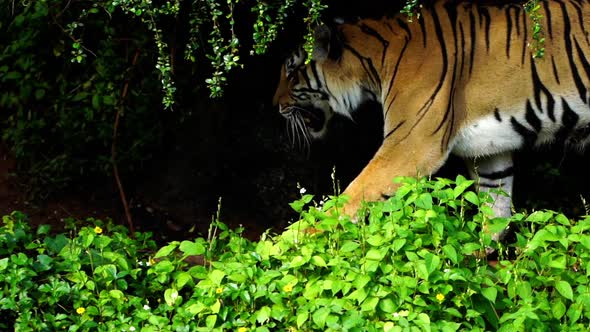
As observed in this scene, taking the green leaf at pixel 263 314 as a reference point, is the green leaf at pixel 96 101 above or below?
above

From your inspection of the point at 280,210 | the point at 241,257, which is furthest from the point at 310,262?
the point at 280,210

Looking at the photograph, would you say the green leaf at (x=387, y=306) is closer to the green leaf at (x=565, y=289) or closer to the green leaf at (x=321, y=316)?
the green leaf at (x=321, y=316)

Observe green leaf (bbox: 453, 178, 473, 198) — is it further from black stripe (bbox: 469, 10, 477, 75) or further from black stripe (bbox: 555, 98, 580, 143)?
black stripe (bbox: 555, 98, 580, 143)

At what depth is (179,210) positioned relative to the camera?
24.6ft

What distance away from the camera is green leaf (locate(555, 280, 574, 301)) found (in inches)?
179

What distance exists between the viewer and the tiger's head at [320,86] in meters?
6.16

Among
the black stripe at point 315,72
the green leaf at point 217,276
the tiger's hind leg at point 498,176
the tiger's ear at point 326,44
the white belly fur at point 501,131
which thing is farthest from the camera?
the tiger's hind leg at point 498,176

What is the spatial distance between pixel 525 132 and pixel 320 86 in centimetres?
122

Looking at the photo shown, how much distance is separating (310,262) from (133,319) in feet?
2.63

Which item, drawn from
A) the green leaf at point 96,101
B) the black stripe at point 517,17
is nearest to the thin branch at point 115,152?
the green leaf at point 96,101

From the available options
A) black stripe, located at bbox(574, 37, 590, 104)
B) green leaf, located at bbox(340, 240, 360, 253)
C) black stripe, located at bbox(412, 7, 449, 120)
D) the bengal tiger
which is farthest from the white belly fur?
green leaf, located at bbox(340, 240, 360, 253)

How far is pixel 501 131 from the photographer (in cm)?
589

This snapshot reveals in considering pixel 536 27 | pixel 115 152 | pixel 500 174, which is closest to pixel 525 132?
pixel 500 174

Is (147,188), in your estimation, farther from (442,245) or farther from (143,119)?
(442,245)
